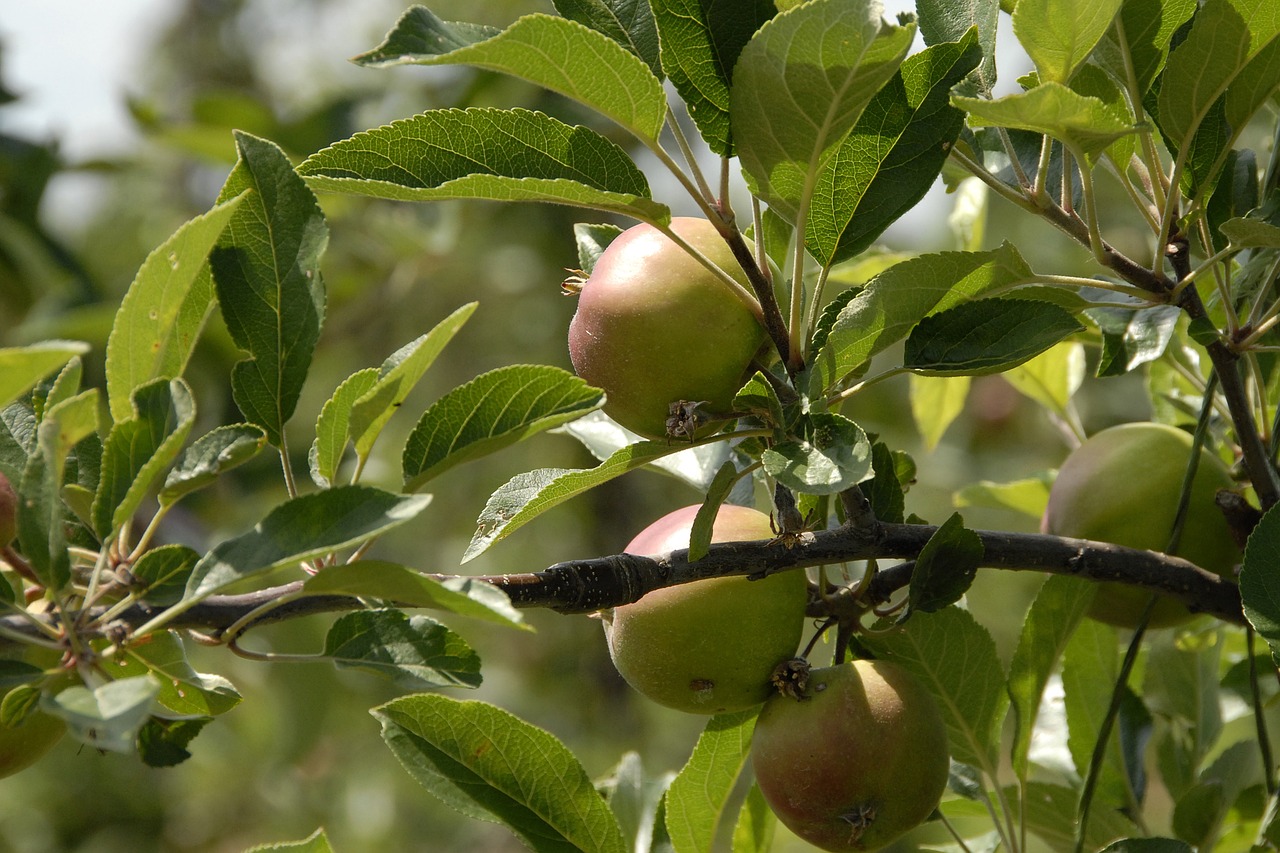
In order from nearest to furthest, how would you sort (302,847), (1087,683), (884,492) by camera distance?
1. (302,847)
2. (884,492)
3. (1087,683)

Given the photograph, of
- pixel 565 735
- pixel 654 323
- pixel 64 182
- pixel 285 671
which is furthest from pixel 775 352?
pixel 565 735

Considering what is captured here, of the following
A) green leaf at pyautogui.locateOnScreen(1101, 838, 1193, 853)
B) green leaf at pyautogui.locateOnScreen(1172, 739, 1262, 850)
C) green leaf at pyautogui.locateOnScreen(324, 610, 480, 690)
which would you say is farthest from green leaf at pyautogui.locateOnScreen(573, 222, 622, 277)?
green leaf at pyautogui.locateOnScreen(1172, 739, 1262, 850)

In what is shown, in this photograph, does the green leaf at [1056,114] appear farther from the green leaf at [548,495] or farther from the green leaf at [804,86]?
the green leaf at [548,495]

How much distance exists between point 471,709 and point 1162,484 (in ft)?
1.91

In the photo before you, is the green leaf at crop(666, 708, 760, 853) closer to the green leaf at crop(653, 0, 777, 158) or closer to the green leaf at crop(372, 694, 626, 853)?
the green leaf at crop(372, 694, 626, 853)

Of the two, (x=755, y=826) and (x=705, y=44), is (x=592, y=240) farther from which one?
(x=755, y=826)

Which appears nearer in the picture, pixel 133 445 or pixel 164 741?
pixel 133 445

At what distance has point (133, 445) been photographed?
0.59 metres

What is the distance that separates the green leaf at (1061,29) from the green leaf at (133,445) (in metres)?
→ 0.53

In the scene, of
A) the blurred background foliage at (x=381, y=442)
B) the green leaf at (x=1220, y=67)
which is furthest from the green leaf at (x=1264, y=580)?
the blurred background foliage at (x=381, y=442)

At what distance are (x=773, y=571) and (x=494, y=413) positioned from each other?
0.21 m

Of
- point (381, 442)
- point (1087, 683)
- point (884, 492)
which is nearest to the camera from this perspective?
point (884, 492)

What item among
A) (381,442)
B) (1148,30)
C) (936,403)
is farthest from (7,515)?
(381,442)

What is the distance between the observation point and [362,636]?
0.63 metres
